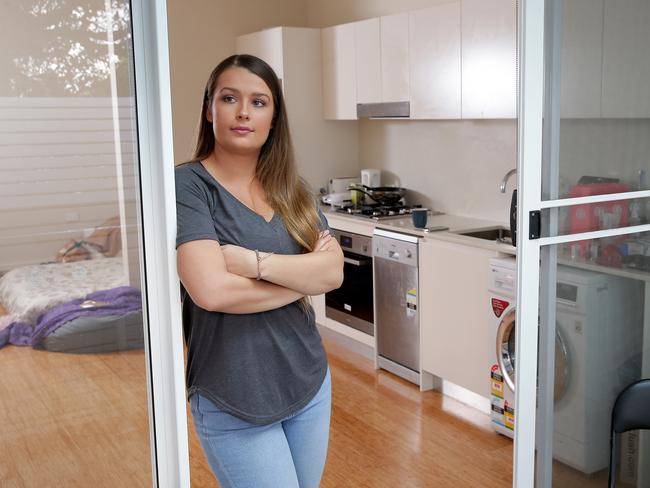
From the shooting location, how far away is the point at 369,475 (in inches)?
135

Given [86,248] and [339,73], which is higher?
[339,73]

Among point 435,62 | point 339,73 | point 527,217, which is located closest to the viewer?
point 527,217

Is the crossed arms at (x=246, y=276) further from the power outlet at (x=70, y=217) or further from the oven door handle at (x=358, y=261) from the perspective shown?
the oven door handle at (x=358, y=261)

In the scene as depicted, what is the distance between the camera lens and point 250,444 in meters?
1.75

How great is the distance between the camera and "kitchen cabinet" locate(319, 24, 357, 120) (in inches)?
206

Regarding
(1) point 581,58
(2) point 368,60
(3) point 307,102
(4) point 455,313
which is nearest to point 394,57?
(2) point 368,60

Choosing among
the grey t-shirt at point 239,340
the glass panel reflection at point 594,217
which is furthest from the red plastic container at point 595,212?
the grey t-shirt at point 239,340

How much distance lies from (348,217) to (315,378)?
3.21 meters

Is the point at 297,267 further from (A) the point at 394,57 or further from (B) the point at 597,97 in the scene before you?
(A) the point at 394,57

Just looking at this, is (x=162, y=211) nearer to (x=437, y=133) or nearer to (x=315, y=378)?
(x=315, y=378)

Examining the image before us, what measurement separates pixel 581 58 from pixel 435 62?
7.12 feet

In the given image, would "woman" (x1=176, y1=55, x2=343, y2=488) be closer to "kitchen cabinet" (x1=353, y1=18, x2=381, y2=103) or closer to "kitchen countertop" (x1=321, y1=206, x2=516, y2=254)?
→ "kitchen countertop" (x1=321, y1=206, x2=516, y2=254)

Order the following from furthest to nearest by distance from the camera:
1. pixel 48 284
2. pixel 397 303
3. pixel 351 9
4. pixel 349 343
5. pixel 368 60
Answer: pixel 351 9
pixel 349 343
pixel 368 60
pixel 397 303
pixel 48 284

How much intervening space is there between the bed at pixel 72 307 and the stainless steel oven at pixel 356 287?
321 centimetres
